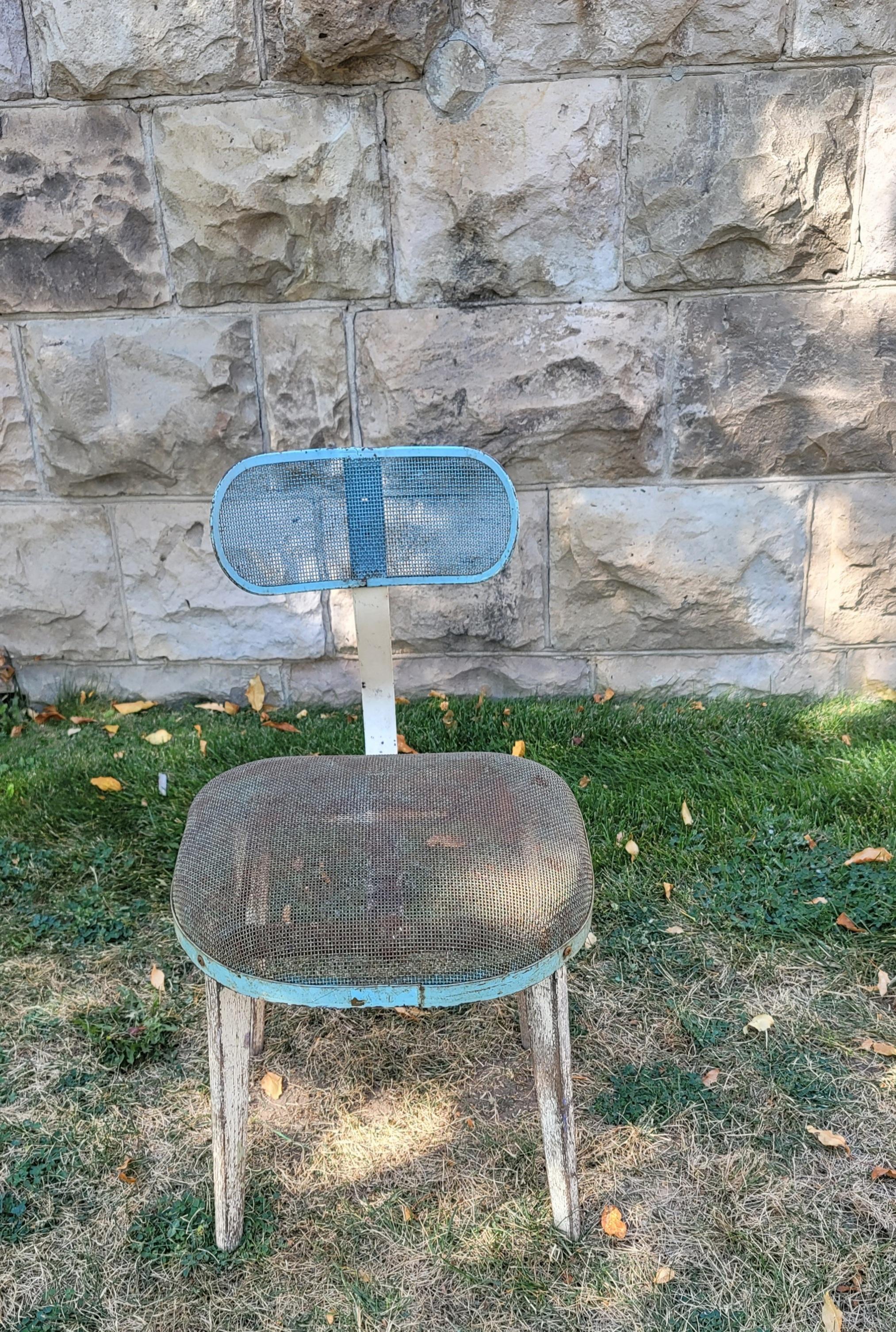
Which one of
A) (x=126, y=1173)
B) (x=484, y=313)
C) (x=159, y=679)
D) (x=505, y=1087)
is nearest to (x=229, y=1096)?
(x=126, y=1173)

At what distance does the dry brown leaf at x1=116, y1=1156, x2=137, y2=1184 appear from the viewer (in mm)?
1921

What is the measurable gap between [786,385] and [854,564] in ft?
1.92

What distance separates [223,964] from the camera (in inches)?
60.9

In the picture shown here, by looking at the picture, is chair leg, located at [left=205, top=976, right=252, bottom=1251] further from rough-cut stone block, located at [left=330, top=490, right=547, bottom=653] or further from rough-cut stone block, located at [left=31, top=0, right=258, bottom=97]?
rough-cut stone block, located at [left=31, top=0, right=258, bottom=97]

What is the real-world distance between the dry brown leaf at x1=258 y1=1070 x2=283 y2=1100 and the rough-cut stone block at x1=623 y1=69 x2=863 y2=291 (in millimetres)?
2234

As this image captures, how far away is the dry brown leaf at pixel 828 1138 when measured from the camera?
1.94 m

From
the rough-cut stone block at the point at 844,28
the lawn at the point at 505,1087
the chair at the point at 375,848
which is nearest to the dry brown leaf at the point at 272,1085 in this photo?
the lawn at the point at 505,1087

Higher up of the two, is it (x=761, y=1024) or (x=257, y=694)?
(x=257, y=694)

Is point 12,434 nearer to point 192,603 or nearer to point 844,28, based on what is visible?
point 192,603

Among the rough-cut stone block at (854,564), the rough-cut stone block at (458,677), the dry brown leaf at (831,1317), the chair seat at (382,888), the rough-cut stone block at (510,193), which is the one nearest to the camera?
the chair seat at (382,888)

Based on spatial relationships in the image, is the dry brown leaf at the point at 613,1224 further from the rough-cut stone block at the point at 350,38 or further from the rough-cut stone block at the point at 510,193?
the rough-cut stone block at the point at 350,38

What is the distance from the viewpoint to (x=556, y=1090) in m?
1.70

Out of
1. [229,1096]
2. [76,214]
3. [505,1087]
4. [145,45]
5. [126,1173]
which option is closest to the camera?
[229,1096]

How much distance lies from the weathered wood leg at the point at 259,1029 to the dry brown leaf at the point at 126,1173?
1.00 ft
